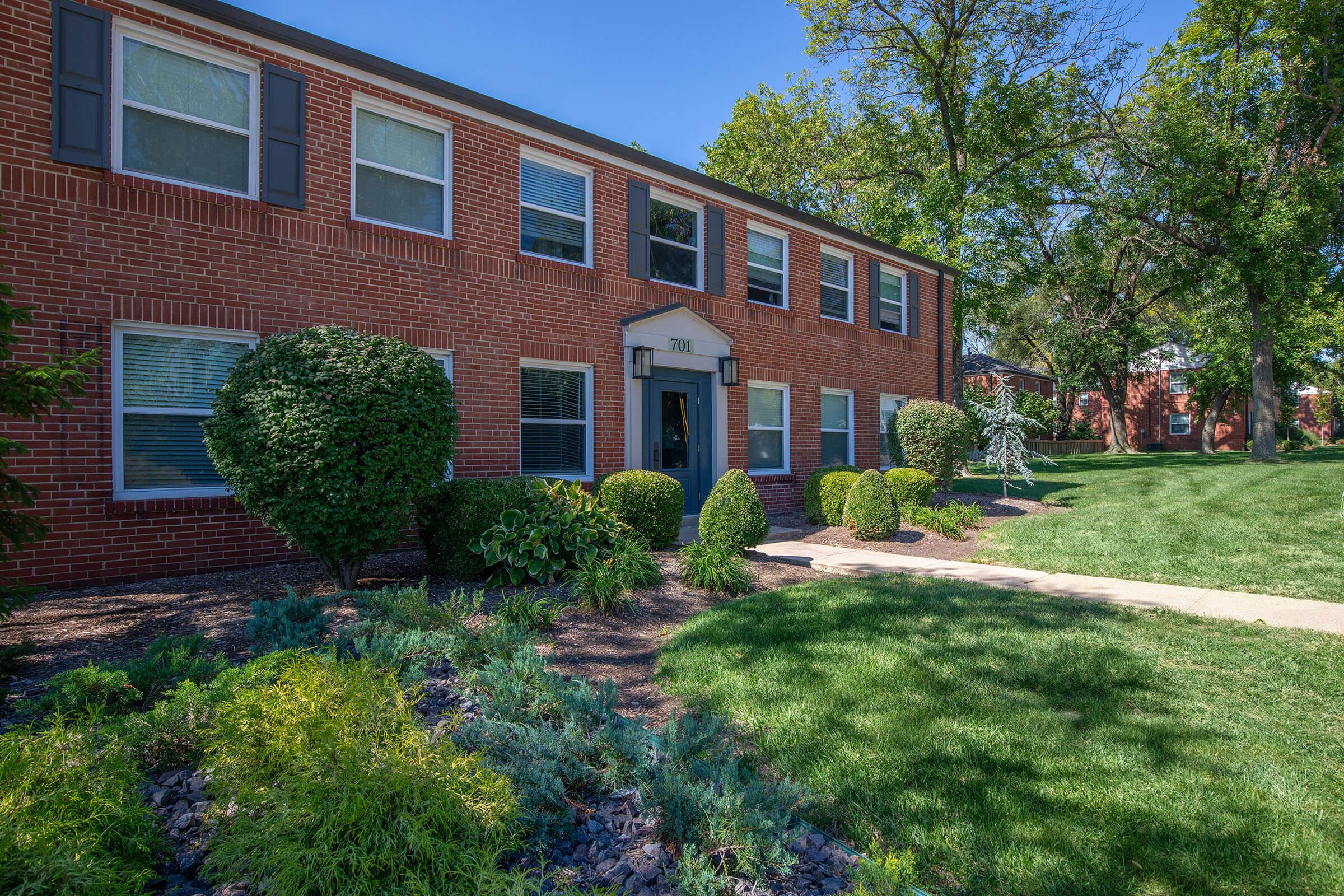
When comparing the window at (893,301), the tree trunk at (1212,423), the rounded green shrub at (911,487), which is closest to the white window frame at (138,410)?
the rounded green shrub at (911,487)

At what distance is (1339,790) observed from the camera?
2818 mm

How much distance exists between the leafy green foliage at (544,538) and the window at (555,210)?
400 centimetres

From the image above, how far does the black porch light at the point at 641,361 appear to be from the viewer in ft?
32.2

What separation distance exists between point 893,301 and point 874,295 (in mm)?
1180

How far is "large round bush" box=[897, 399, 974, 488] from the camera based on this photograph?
12.4 m

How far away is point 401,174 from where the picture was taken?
795 cm

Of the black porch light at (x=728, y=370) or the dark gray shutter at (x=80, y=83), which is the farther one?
the black porch light at (x=728, y=370)

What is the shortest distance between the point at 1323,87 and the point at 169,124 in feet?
83.9

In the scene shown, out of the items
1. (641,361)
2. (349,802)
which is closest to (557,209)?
(641,361)

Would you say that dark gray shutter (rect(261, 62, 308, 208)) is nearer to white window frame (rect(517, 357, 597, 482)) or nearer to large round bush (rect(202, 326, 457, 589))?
large round bush (rect(202, 326, 457, 589))

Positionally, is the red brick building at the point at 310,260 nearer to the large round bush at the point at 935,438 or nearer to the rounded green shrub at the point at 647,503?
the rounded green shrub at the point at 647,503

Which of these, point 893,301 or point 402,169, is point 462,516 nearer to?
point 402,169

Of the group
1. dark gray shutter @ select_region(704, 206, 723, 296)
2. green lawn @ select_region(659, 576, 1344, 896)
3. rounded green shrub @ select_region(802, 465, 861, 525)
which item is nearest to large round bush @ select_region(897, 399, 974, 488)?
rounded green shrub @ select_region(802, 465, 861, 525)

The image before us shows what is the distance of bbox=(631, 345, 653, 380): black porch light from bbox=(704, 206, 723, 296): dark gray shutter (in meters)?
1.91
